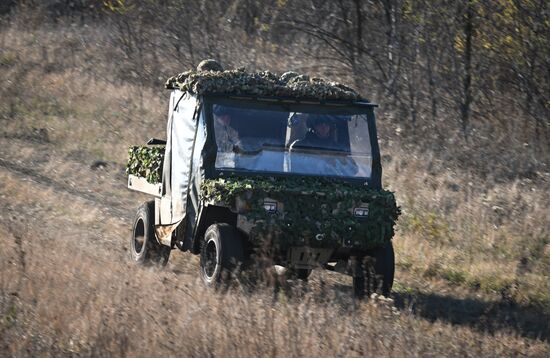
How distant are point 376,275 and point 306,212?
0.90 m

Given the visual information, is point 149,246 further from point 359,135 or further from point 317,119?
point 359,135

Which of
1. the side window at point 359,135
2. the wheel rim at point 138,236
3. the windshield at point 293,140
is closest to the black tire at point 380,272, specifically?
the windshield at point 293,140

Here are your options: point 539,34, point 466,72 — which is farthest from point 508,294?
point 466,72

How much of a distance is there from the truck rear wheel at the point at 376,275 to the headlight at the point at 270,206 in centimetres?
99

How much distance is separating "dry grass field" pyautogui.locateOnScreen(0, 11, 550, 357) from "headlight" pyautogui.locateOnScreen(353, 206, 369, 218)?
Result: 75cm

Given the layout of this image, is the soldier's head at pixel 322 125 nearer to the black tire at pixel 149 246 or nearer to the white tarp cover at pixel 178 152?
the white tarp cover at pixel 178 152

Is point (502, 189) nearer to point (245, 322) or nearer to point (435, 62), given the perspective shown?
point (435, 62)

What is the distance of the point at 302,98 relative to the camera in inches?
396

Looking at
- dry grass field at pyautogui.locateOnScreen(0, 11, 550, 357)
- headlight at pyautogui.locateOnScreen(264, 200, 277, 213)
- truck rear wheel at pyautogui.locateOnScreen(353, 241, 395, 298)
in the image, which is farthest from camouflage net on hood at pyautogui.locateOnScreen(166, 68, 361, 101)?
dry grass field at pyautogui.locateOnScreen(0, 11, 550, 357)

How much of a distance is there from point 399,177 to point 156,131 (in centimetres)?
725

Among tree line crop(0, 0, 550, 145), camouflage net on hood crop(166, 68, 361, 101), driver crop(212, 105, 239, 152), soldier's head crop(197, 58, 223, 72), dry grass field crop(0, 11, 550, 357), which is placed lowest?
dry grass field crop(0, 11, 550, 357)

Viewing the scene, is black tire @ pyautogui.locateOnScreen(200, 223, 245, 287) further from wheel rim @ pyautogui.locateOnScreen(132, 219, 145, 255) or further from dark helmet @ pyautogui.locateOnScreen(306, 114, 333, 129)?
wheel rim @ pyautogui.locateOnScreen(132, 219, 145, 255)

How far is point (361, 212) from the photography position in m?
9.39

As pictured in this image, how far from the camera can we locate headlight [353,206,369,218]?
A: 9.37m
